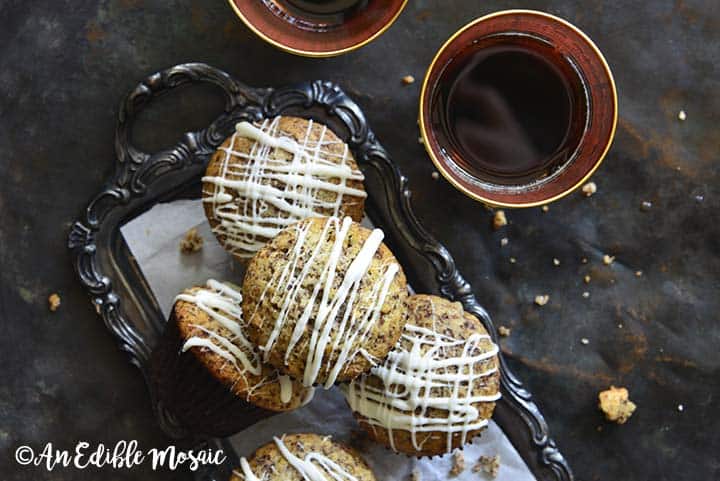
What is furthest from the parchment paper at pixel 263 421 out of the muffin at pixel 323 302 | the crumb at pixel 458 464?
the muffin at pixel 323 302

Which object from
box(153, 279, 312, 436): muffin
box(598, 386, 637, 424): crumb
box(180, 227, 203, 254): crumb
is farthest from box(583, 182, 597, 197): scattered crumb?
box(180, 227, 203, 254): crumb

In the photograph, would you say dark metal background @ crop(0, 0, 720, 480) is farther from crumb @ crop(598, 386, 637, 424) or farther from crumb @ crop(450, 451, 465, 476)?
crumb @ crop(450, 451, 465, 476)

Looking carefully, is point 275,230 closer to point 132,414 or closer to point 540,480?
point 132,414

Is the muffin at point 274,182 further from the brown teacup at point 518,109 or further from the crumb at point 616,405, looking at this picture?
the crumb at point 616,405

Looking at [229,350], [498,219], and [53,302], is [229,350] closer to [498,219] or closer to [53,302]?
[53,302]

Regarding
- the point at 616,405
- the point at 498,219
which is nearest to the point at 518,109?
the point at 498,219

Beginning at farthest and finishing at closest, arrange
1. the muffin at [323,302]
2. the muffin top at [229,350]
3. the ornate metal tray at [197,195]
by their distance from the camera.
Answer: the ornate metal tray at [197,195], the muffin top at [229,350], the muffin at [323,302]
